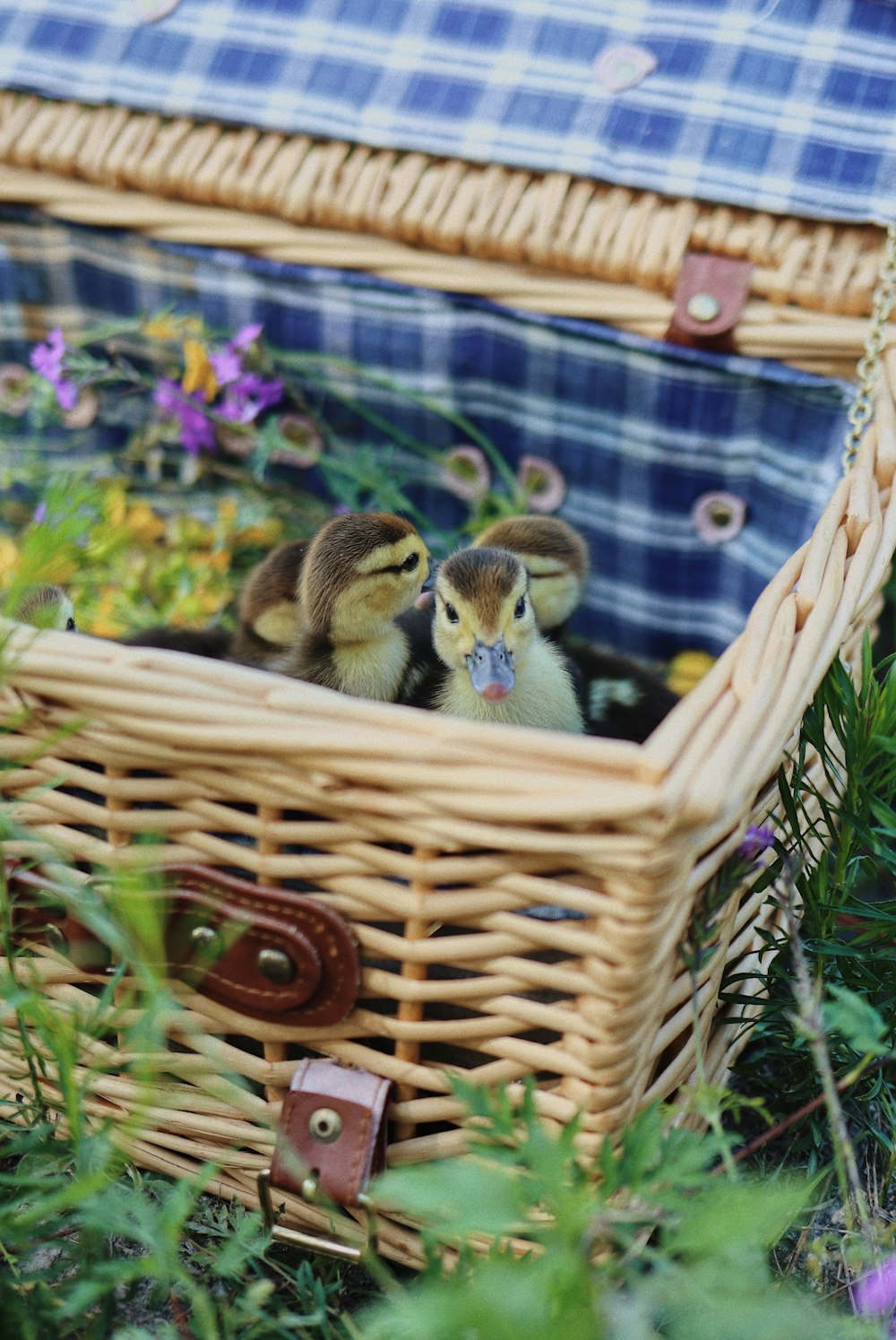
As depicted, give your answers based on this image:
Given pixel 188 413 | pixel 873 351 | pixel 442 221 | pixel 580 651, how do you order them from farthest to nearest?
pixel 188 413
pixel 442 221
pixel 580 651
pixel 873 351

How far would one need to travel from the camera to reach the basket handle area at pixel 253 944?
93 centimetres

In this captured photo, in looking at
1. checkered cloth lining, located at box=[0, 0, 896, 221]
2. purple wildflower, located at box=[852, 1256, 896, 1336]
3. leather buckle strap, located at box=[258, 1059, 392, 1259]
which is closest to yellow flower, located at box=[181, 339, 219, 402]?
checkered cloth lining, located at box=[0, 0, 896, 221]

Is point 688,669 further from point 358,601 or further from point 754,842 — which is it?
point 754,842

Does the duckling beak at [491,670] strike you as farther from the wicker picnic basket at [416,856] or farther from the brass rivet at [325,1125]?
the brass rivet at [325,1125]

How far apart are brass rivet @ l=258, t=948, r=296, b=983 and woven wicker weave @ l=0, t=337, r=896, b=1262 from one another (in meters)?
0.05

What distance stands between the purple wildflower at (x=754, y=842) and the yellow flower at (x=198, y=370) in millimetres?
1104

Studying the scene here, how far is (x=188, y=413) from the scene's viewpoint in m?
1.87

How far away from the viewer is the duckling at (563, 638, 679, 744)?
1.39 meters

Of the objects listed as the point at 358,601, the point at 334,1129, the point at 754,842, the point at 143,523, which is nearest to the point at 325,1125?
the point at 334,1129

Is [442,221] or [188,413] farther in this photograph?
[188,413]

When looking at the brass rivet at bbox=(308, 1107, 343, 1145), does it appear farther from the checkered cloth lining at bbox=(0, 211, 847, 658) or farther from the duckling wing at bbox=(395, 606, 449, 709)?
the checkered cloth lining at bbox=(0, 211, 847, 658)

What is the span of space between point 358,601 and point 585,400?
65 centimetres

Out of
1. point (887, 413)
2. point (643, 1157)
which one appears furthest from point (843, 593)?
point (643, 1157)

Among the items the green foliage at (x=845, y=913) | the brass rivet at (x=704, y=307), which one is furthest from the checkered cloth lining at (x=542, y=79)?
the green foliage at (x=845, y=913)
